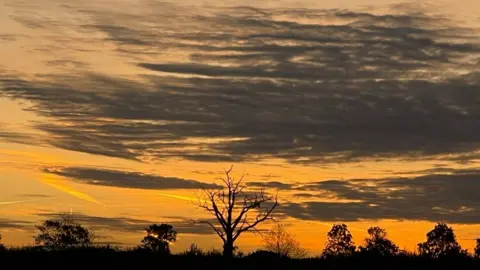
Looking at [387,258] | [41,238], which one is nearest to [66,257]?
[387,258]

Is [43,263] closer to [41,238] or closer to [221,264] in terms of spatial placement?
[221,264]

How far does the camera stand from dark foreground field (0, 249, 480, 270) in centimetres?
4606

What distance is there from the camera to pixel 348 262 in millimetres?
46281

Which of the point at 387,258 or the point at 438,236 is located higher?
the point at 438,236

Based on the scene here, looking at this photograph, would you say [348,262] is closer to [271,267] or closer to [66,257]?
[271,267]

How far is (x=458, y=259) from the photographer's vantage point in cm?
4719

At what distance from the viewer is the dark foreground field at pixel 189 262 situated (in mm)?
46062

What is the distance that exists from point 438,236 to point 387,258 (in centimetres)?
5897

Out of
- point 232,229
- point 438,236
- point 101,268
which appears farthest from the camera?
point 438,236

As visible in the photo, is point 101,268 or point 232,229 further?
point 232,229

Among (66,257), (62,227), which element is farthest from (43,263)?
(62,227)

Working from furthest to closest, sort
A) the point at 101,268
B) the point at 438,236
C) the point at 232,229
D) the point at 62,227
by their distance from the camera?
the point at 62,227
the point at 438,236
the point at 232,229
the point at 101,268

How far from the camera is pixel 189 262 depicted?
46688mm

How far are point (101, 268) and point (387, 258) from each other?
13.2m
